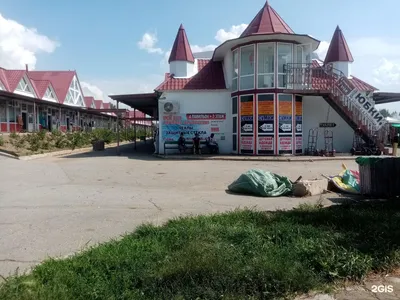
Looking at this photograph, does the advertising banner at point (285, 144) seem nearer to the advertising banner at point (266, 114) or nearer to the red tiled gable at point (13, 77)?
the advertising banner at point (266, 114)

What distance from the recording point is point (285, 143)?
1986cm

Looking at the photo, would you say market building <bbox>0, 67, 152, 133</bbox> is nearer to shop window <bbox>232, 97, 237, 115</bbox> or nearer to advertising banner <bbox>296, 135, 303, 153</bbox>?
shop window <bbox>232, 97, 237, 115</bbox>

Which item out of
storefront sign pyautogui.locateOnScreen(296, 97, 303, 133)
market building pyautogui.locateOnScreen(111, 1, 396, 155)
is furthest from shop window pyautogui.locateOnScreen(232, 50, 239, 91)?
storefront sign pyautogui.locateOnScreen(296, 97, 303, 133)

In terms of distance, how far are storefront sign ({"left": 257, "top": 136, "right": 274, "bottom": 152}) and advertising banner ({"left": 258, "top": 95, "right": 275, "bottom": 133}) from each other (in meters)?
0.40

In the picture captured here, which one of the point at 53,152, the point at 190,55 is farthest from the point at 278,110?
the point at 53,152

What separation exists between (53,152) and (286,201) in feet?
64.4

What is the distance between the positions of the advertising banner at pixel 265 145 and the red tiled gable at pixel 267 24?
624cm

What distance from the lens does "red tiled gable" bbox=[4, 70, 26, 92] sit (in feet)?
123

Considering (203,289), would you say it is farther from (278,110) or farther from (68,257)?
(278,110)

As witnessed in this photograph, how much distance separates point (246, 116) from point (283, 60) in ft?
12.7

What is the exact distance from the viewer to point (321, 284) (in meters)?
3.50

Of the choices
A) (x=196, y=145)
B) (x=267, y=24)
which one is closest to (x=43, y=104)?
(x=196, y=145)

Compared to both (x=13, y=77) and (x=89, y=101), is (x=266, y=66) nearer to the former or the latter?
(x=13, y=77)

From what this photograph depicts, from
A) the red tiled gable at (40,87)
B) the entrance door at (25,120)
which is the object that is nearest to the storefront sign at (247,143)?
the entrance door at (25,120)
